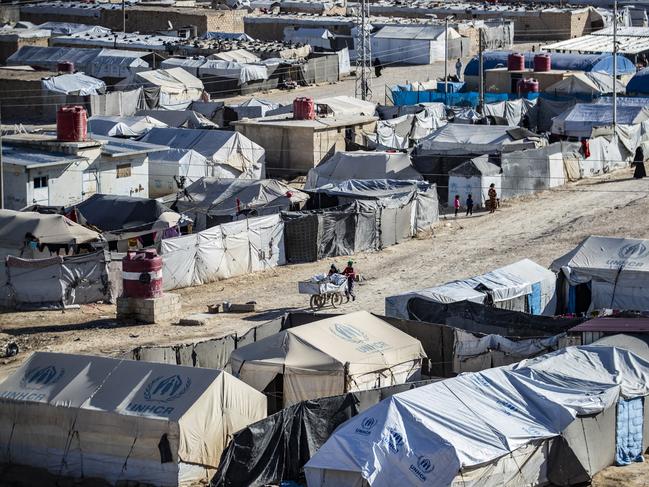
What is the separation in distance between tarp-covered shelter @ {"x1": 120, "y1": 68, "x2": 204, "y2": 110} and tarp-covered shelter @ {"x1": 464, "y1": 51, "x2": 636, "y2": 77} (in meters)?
12.6

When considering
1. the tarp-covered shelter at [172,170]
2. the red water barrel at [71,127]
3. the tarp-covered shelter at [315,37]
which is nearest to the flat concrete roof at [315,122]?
the tarp-covered shelter at [172,170]

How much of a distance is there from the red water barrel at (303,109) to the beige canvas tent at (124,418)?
25.7m

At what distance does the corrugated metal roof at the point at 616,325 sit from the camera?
74.6 ft

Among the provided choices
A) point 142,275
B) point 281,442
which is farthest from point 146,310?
point 281,442

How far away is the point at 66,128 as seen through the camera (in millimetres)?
38531

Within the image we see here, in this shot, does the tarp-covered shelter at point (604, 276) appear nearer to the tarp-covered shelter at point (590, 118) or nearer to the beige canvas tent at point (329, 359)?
the beige canvas tent at point (329, 359)

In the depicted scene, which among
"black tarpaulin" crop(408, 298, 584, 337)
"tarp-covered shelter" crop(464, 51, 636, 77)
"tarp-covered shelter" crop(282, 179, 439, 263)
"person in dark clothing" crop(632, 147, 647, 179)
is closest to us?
"black tarpaulin" crop(408, 298, 584, 337)

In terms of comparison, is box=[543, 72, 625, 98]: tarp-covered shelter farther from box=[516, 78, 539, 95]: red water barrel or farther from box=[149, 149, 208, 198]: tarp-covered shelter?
box=[149, 149, 208, 198]: tarp-covered shelter

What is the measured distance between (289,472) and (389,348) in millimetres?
→ 3736

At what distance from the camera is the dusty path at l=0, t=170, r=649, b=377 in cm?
2777

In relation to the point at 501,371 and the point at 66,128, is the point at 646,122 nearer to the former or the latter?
the point at 66,128

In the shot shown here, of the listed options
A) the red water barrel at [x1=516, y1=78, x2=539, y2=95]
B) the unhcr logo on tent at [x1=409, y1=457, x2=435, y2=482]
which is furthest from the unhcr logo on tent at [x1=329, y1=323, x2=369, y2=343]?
the red water barrel at [x1=516, y1=78, x2=539, y2=95]

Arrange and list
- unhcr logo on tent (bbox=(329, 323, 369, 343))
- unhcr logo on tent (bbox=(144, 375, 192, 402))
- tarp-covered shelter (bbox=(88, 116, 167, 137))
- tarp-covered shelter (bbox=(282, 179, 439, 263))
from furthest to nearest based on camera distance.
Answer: tarp-covered shelter (bbox=(88, 116, 167, 137)) → tarp-covered shelter (bbox=(282, 179, 439, 263)) → unhcr logo on tent (bbox=(329, 323, 369, 343)) → unhcr logo on tent (bbox=(144, 375, 192, 402))

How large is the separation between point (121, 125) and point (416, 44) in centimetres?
3051
